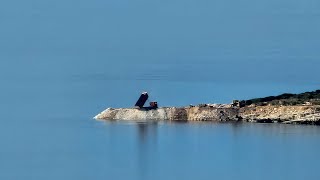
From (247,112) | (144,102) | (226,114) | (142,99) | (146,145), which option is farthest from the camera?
(144,102)

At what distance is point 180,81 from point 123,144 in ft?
220

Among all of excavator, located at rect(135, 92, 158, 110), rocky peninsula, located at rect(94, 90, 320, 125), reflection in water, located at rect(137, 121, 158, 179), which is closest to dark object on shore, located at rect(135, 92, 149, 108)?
excavator, located at rect(135, 92, 158, 110)

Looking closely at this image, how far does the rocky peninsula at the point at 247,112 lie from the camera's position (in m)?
76.4

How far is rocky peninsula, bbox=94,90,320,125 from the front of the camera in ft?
251

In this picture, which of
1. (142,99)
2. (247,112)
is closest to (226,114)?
(247,112)

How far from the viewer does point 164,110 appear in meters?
81.2

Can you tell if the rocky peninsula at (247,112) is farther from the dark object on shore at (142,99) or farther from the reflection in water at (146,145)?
the reflection in water at (146,145)

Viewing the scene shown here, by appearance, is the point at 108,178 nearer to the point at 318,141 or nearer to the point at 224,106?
the point at 318,141

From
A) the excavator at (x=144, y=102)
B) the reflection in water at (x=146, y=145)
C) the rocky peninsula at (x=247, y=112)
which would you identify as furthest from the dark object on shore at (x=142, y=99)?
the reflection in water at (x=146, y=145)

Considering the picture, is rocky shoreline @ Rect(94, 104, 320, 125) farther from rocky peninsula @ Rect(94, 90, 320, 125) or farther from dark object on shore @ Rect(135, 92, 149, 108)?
dark object on shore @ Rect(135, 92, 149, 108)

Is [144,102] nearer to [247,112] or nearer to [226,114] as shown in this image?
[226,114]

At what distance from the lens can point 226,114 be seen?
79312mm

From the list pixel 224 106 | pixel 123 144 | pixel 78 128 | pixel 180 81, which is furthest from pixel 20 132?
pixel 180 81

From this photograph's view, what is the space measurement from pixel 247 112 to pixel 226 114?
1.41 m
